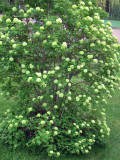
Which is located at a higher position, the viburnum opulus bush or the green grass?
the viburnum opulus bush

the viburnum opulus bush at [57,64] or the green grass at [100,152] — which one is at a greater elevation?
the viburnum opulus bush at [57,64]

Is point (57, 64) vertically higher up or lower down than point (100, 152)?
higher up

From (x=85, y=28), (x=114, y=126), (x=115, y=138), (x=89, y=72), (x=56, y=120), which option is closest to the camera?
(x=85, y=28)

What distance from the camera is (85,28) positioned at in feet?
9.68

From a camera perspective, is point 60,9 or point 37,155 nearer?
point 60,9

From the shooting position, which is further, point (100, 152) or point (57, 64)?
point (100, 152)

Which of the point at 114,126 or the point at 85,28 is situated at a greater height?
the point at 85,28

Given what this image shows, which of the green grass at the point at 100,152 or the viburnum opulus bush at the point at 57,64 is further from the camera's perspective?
the green grass at the point at 100,152

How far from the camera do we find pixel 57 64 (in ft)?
11.2

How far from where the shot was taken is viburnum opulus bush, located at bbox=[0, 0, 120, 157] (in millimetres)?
2988

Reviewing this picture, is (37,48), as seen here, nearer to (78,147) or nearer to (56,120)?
(56,120)

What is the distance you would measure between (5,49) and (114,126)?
3226 mm

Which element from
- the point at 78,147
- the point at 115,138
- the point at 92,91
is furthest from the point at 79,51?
the point at 115,138

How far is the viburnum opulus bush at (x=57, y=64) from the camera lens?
299 cm
